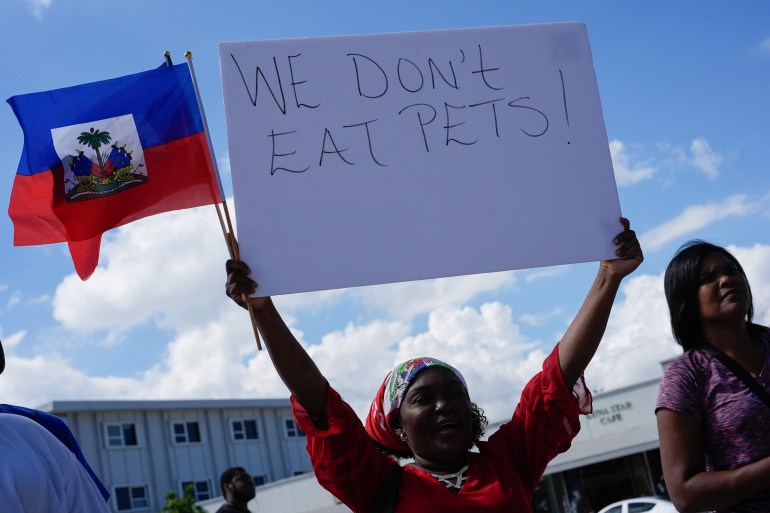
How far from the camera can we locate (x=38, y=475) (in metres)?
2.19

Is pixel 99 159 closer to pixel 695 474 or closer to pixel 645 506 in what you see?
pixel 695 474

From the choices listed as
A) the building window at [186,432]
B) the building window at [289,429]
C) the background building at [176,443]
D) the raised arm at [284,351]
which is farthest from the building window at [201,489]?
the raised arm at [284,351]

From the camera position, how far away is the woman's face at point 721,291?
3465mm

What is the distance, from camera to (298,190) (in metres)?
3.19

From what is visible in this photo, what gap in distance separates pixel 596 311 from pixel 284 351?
1.06 metres

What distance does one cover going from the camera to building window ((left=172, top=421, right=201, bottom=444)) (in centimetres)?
4012

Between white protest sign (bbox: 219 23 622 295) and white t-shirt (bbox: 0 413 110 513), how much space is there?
87cm

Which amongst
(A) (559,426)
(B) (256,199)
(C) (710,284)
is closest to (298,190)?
(B) (256,199)

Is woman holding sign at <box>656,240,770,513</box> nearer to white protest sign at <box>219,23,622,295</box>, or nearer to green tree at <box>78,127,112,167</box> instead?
A: white protest sign at <box>219,23,622,295</box>

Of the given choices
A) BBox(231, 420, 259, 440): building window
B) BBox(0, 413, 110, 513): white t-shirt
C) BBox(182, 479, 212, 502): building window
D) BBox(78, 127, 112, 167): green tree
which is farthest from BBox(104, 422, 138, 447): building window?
BBox(0, 413, 110, 513): white t-shirt

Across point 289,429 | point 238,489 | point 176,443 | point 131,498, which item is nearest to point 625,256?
point 238,489

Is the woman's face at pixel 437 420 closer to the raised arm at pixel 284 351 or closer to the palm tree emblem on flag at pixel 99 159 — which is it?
the raised arm at pixel 284 351

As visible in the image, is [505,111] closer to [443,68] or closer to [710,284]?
[443,68]

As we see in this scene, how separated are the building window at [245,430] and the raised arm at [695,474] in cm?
4009
